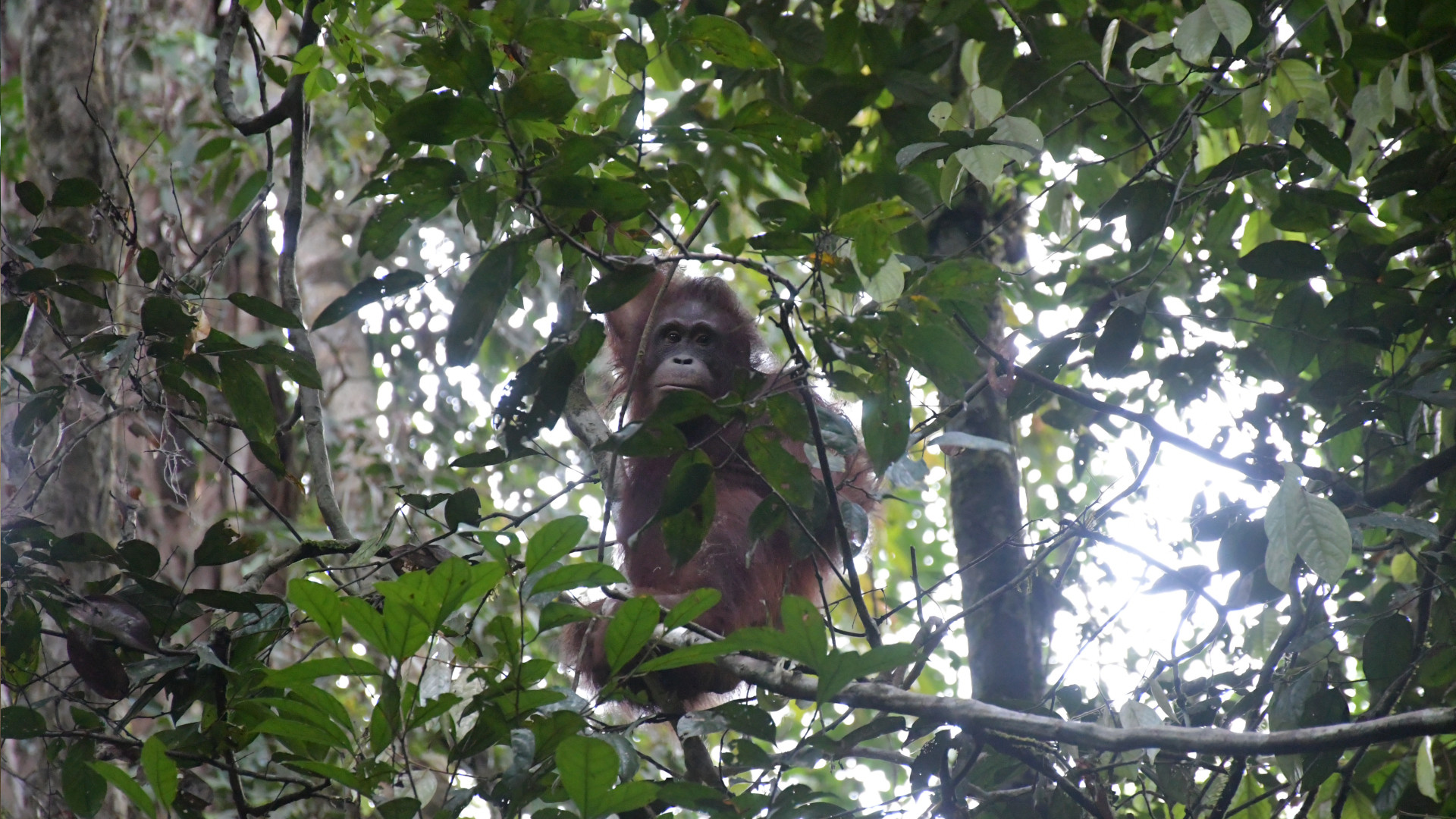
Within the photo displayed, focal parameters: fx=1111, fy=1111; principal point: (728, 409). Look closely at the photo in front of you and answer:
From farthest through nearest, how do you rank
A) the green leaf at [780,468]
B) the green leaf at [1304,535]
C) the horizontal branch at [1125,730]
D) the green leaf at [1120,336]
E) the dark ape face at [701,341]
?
the dark ape face at [701,341] < the green leaf at [1120,336] < the green leaf at [780,468] < the green leaf at [1304,535] < the horizontal branch at [1125,730]

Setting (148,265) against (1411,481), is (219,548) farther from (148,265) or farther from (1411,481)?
(1411,481)

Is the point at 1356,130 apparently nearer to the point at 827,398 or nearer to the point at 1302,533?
the point at 1302,533

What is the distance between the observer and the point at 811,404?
1.61m

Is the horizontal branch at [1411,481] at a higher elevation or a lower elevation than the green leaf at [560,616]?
higher

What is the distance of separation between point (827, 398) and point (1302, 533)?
7.30ft

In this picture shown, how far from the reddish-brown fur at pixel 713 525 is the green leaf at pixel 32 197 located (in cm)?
117

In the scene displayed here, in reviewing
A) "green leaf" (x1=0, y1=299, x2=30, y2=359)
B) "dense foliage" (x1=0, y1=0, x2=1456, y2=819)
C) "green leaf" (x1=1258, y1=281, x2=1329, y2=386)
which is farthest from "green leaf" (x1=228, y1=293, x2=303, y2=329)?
"green leaf" (x1=1258, y1=281, x2=1329, y2=386)

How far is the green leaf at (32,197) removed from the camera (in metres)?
1.94

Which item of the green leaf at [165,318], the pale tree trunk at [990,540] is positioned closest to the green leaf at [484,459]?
the green leaf at [165,318]

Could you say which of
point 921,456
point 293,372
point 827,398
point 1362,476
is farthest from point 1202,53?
point 827,398

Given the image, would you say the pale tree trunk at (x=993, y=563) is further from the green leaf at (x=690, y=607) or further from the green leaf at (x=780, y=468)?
the green leaf at (x=690, y=607)

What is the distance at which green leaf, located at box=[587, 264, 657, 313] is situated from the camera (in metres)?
1.54

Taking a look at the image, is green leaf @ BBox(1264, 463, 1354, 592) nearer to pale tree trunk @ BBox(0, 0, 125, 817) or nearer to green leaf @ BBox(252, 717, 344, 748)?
green leaf @ BBox(252, 717, 344, 748)

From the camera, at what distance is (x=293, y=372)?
195 cm
